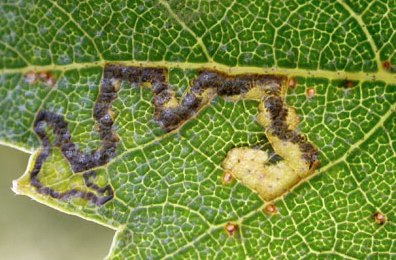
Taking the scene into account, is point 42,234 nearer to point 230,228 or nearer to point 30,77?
point 30,77

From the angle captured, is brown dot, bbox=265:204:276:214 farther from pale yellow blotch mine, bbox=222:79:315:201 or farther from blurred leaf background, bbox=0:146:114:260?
blurred leaf background, bbox=0:146:114:260

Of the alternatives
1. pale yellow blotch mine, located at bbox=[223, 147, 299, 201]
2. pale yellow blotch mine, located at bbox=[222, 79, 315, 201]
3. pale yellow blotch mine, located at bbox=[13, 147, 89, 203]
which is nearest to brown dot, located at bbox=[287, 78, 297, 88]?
pale yellow blotch mine, located at bbox=[222, 79, 315, 201]

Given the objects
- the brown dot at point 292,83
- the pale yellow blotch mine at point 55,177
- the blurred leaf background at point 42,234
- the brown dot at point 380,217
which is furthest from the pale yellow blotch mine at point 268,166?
the blurred leaf background at point 42,234

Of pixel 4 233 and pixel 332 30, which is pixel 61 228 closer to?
pixel 4 233

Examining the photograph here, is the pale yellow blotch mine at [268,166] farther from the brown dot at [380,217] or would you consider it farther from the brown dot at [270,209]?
the brown dot at [380,217]

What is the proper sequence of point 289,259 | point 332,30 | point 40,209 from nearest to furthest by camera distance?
point 332,30 → point 289,259 → point 40,209

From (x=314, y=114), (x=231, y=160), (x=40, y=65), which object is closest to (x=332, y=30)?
(x=314, y=114)
